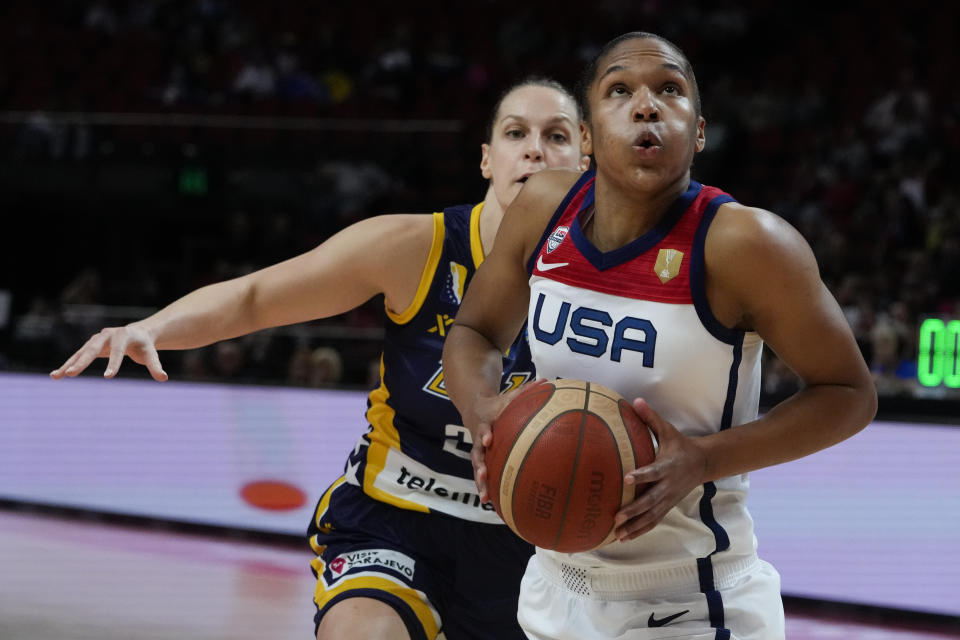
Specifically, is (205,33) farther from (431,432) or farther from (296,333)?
(431,432)

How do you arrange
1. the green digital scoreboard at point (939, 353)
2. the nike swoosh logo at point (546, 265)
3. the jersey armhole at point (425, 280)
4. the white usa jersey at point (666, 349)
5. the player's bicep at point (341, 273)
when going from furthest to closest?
1. the green digital scoreboard at point (939, 353)
2. the jersey armhole at point (425, 280)
3. the player's bicep at point (341, 273)
4. the nike swoosh logo at point (546, 265)
5. the white usa jersey at point (666, 349)

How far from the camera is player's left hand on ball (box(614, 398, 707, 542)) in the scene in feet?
5.62

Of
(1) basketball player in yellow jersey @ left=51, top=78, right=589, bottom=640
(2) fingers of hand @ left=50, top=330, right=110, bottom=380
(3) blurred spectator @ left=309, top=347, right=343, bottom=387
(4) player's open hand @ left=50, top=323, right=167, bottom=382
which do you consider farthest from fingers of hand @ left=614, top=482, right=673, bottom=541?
(3) blurred spectator @ left=309, top=347, right=343, bottom=387

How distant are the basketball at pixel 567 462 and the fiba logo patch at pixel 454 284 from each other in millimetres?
934

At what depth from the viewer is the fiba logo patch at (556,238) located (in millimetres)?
2027

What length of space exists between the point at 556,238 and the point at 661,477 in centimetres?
52

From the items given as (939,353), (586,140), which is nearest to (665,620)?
(586,140)

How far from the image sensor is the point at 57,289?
11586 mm

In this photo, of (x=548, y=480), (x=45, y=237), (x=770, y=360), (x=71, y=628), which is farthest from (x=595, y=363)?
(x=45, y=237)

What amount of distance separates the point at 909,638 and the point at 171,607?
3.30 metres

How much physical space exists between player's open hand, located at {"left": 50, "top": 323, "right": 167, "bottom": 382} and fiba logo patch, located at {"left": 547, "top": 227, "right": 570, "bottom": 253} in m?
0.80

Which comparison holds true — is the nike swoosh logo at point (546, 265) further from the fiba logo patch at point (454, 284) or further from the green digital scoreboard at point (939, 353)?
the green digital scoreboard at point (939, 353)

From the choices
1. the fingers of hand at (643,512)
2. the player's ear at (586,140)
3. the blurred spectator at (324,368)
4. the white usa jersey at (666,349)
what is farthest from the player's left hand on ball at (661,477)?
the blurred spectator at (324,368)

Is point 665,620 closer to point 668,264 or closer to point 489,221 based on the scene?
point 668,264
